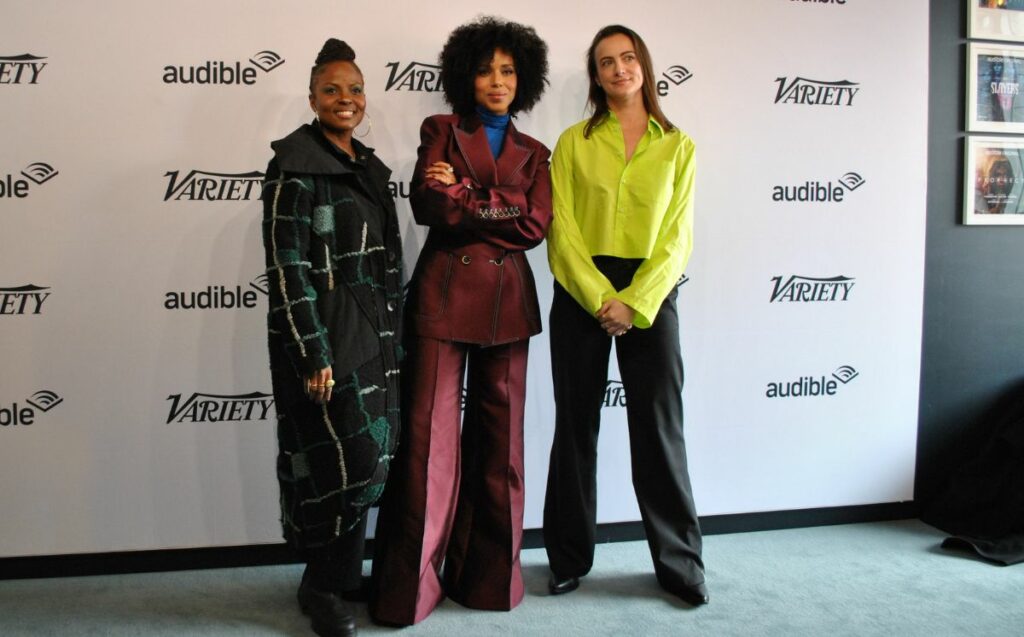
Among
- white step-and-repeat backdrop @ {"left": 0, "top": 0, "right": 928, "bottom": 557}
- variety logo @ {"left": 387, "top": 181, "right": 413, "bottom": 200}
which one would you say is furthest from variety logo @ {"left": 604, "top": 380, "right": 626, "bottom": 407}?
variety logo @ {"left": 387, "top": 181, "right": 413, "bottom": 200}

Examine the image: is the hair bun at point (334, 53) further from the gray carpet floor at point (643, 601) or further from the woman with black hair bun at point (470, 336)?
the gray carpet floor at point (643, 601)

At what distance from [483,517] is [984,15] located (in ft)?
9.05

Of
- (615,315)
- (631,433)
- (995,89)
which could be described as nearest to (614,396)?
(631,433)

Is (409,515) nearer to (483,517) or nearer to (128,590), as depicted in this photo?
(483,517)

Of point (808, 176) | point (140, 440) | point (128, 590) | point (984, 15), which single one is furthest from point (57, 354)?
point (984, 15)

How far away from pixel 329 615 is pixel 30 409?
1313mm

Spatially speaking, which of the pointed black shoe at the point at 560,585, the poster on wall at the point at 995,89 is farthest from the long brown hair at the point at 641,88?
the poster on wall at the point at 995,89

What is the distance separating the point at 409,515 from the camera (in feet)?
7.17

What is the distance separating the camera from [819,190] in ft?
9.77

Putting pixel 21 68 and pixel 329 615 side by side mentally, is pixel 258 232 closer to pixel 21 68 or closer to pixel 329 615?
pixel 21 68

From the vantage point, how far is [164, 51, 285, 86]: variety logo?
2557 millimetres

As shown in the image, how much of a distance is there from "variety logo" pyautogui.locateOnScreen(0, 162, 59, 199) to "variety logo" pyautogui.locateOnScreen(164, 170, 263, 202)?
→ 38cm

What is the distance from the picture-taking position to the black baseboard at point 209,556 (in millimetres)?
2590

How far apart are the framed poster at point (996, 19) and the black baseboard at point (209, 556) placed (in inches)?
81.4
